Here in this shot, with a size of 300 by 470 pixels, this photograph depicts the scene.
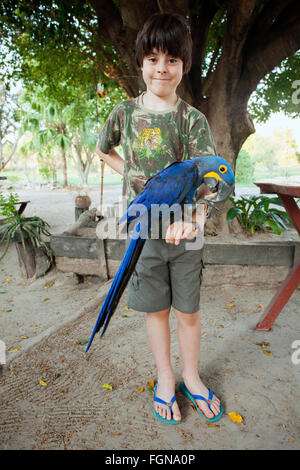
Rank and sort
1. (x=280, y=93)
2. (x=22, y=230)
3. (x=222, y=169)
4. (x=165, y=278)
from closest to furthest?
(x=222, y=169)
(x=165, y=278)
(x=22, y=230)
(x=280, y=93)

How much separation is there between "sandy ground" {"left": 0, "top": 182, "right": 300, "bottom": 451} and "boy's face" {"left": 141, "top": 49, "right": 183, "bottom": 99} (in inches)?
66.9

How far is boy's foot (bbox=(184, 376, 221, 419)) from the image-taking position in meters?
1.58

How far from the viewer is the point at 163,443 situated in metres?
1.45

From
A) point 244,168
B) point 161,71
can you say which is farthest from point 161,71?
point 244,168

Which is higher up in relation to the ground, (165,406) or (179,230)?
(179,230)

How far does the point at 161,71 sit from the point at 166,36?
0.43ft

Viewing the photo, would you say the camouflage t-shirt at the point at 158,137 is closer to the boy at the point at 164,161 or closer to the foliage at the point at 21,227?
the boy at the point at 164,161

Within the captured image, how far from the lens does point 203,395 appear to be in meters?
1.63

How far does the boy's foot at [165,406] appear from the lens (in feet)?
5.12

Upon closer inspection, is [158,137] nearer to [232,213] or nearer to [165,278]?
[165,278]

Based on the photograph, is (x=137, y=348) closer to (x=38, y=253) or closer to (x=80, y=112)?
(x=38, y=253)

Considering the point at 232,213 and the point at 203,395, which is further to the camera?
the point at 232,213

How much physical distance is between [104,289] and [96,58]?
4.25 metres
